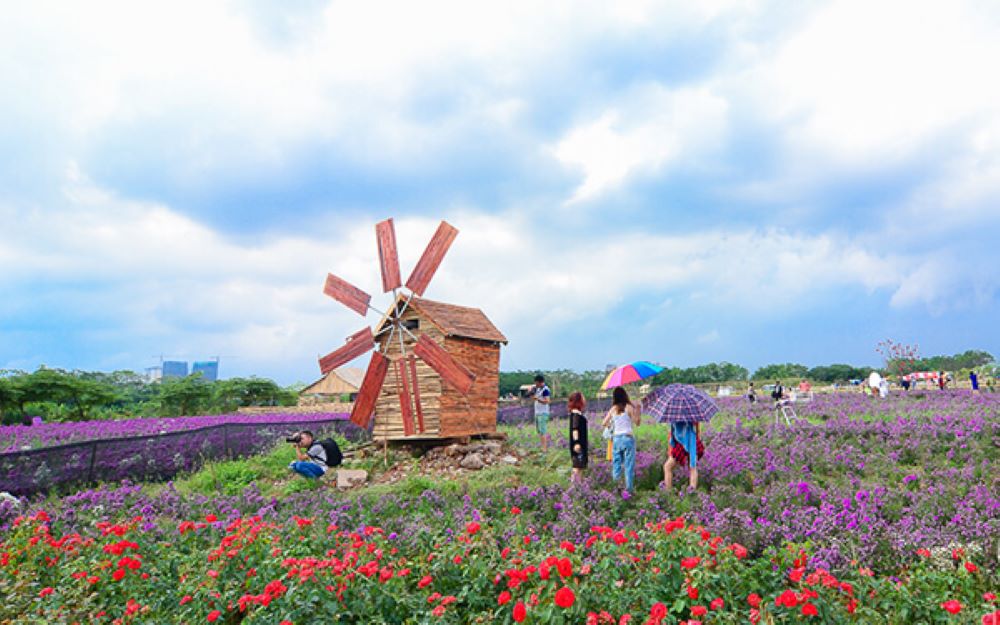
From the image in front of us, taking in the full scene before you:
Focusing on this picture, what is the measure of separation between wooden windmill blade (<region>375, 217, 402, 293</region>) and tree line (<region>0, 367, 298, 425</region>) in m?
20.6

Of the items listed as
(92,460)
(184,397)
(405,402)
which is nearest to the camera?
(92,460)

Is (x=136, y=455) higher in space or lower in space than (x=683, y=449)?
lower

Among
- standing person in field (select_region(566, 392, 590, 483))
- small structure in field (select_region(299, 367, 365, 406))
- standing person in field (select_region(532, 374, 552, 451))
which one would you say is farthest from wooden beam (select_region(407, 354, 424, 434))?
small structure in field (select_region(299, 367, 365, 406))

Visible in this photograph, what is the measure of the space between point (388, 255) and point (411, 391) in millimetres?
3268

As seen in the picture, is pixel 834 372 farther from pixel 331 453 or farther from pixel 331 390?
pixel 331 453

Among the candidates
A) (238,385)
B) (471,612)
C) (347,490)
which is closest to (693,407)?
(471,612)

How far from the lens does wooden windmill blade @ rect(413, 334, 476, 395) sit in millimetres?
13172

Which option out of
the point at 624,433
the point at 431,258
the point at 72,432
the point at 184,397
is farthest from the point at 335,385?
the point at 624,433

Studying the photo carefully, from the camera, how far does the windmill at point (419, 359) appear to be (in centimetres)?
1360

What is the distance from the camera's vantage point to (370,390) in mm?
13812

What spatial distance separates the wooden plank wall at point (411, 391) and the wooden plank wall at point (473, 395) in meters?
0.18

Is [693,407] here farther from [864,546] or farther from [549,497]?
[864,546]

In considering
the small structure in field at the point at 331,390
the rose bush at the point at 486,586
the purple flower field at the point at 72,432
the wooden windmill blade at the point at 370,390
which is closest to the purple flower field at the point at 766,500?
the rose bush at the point at 486,586

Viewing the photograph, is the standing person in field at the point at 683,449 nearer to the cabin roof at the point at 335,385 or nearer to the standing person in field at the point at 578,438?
the standing person in field at the point at 578,438
